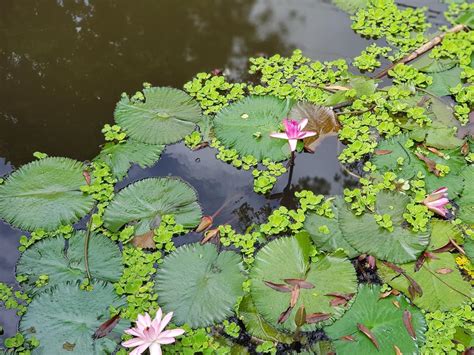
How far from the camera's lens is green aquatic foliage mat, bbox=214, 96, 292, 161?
3135 mm

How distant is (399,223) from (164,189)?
53.9 inches

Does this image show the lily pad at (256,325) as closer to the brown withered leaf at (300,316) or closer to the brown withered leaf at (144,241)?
the brown withered leaf at (300,316)

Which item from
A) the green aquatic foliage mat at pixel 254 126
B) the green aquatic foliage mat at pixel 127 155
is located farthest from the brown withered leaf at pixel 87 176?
the green aquatic foliage mat at pixel 254 126

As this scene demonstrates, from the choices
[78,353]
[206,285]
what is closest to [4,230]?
[78,353]

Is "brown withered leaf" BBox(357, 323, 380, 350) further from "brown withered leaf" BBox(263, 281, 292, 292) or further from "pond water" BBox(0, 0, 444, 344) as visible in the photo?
"pond water" BBox(0, 0, 444, 344)

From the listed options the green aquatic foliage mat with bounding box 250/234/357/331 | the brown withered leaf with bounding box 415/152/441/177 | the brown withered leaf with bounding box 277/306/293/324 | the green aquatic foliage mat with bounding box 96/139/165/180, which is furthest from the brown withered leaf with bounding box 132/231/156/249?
the brown withered leaf with bounding box 415/152/441/177

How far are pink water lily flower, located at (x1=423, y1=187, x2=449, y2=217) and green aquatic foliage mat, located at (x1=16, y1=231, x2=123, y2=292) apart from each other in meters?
1.76

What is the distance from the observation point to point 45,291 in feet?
8.23

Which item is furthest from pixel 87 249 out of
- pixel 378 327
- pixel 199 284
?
pixel 378 327

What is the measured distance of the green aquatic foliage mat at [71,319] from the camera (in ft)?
7.67

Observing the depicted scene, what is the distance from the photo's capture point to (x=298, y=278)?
2.52 meters

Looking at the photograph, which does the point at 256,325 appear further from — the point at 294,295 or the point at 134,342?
the point at 134,342

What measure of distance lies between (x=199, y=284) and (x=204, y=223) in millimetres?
438

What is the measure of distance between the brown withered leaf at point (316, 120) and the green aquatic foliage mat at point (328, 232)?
56 centimetres
